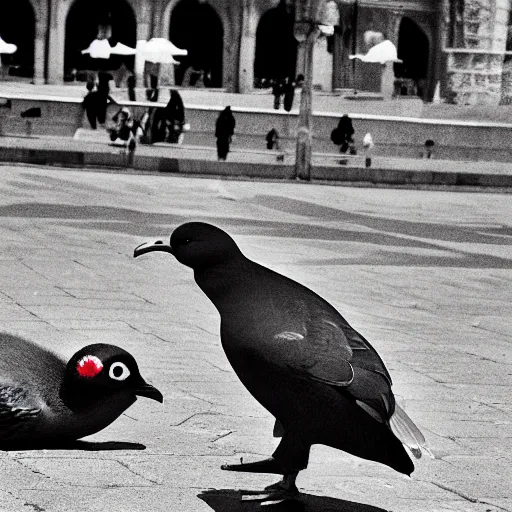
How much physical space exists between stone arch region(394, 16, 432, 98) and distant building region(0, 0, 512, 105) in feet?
0.13

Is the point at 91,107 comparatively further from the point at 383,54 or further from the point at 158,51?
the point at 383,54

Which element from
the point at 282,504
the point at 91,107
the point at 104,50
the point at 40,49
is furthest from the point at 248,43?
the point at 282,504

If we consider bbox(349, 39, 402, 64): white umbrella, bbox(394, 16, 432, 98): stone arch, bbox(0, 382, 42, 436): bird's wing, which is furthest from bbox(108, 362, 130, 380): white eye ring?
bbox(394, 16, 432, 98): stone arch

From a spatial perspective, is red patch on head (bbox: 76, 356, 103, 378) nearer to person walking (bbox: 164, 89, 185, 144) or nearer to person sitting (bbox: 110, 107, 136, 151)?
person sitting (bbox: 110, 107, 136, 151)

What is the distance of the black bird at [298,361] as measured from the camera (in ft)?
11.5

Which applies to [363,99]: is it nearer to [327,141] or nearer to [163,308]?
[327,141]

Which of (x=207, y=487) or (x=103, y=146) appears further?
(x=103, y=146)

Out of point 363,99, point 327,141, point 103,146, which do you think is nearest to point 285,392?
point 103,146

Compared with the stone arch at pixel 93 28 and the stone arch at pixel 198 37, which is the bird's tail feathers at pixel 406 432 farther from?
the stone arch at pixel 198 37

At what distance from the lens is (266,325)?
11.6 feet

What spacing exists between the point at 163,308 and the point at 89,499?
4.49 m

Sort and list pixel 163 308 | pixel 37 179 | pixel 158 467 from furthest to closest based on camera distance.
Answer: pixel 37 179
pixel 163 308
pixel 158 467

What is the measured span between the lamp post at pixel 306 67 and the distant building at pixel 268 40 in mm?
23506

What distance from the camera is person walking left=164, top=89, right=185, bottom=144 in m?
32.4
